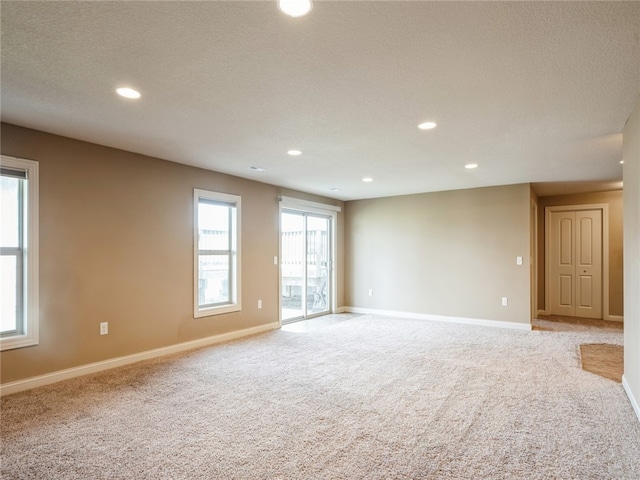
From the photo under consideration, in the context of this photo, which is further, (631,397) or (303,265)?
(303,265)

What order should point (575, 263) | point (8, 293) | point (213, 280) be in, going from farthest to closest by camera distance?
point (575, 263) < point (213, 280) < point (8, 293)

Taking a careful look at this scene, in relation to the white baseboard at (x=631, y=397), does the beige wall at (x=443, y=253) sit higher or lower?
higher

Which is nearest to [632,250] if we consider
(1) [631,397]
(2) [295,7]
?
(1) [631,397]

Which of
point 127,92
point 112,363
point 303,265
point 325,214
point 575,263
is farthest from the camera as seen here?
point 325,214

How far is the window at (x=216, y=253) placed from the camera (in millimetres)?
4992

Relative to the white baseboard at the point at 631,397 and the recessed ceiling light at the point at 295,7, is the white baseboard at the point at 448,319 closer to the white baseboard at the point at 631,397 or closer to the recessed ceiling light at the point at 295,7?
the white baseboard at the point at 631,397

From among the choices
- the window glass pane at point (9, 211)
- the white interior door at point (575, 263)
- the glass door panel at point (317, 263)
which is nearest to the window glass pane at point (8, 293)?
the window glass pane at point (9, 211)

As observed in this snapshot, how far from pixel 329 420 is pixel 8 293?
2.96 meters

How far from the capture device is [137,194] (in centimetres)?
427

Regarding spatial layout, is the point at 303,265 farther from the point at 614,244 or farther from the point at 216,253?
the point at 614,244

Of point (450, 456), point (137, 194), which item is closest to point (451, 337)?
point (450, 456)

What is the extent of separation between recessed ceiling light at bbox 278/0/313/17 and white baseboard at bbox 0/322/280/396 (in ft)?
12.0

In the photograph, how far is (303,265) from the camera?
6883 mm

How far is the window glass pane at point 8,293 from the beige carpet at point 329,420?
62 cm
